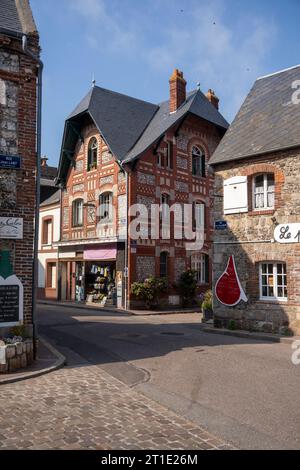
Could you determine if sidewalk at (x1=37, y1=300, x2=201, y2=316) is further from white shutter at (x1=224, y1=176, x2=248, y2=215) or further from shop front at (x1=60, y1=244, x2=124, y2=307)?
white shutter at (x1=224, y1=176, x2=248, y2=215)

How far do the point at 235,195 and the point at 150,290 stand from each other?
8063 millimetres

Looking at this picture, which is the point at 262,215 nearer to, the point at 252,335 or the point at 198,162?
the point at 252,335

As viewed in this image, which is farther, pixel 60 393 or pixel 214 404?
pixel 60 393

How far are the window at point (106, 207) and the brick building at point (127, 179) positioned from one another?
55 mm

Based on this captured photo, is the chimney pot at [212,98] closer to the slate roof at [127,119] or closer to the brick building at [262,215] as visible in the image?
the slate roof at [127,119]

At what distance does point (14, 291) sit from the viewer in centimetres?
879

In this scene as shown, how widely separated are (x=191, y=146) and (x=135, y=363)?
17246 millimetres

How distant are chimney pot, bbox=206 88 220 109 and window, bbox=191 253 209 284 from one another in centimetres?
989

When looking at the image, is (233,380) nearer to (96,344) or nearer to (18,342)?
(18,342)

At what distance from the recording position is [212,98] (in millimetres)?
27422

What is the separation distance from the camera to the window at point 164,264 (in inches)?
885

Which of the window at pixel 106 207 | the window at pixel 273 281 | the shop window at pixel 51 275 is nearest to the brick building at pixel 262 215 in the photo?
the window at pixel 273 281

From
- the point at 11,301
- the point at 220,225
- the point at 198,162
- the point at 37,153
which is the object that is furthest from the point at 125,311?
the point at 37,153
